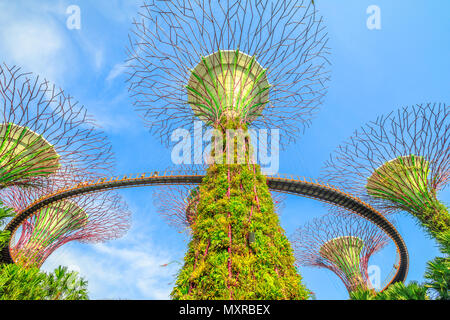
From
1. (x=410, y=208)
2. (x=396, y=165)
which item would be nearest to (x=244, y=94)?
(x=396, y=165)

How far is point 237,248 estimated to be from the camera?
697cm

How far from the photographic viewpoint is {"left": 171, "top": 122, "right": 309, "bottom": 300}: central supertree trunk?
20.3 ft

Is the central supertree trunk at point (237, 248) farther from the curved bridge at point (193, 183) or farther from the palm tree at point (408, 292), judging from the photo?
the curved bridge at point (193, 183)

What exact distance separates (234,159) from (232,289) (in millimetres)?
5015

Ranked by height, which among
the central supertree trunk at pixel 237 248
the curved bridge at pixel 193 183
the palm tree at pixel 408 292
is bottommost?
the palm tree at pixel 408 292

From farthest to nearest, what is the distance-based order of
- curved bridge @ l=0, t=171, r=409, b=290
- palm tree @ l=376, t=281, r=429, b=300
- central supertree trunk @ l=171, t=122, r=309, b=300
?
curved bridge @ l=0, t=171, r=409, b=290 → palm tree @ l=376, t=281, r=429, b=300 → central supertree trunk @ l=171, t=122, r=309, b=300

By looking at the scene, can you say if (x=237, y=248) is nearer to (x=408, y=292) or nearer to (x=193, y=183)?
(x=408, y=292)

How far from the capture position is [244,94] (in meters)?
12.4

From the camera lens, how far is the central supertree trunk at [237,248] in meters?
6.18

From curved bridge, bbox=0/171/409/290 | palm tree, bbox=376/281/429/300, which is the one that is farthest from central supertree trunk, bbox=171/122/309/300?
curved bridge, bbox=0/171/409/290

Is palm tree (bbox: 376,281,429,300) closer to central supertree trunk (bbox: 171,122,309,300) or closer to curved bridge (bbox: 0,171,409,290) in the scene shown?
central supertree trunk (bbox: 171,122,309,300)

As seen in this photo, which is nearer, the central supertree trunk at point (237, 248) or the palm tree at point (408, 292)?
the central supertree trunk at point (237, 248)

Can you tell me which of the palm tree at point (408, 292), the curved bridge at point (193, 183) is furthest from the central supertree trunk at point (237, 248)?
the curved bridge at point (193, 183)
